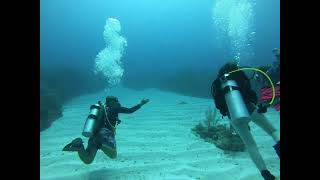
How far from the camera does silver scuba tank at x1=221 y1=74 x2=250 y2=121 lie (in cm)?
486

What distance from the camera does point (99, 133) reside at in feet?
20.0

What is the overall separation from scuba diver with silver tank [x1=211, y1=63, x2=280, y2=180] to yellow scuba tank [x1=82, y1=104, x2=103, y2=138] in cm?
235

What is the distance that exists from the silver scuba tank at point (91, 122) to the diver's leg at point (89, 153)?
0.16 m

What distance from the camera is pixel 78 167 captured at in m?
6.47

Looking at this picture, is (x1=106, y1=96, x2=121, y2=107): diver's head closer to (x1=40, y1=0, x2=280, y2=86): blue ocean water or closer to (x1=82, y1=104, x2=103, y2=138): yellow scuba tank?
(x1=82, y1=104, x2=103, y2=138): yellow scuba tank

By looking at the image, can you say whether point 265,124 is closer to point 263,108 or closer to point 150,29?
point 263,108

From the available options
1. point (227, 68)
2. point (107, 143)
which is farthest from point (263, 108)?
point (107, 143)

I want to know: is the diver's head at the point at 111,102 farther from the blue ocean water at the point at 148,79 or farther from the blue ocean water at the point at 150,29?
the blue ocean water at the point at 150,29

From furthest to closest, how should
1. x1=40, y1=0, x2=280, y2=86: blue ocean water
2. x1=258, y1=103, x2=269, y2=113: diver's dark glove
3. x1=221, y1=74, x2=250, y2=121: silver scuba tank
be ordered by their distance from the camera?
1. x1=40, y1=0, x2=280, y2=86: blue ocean water
2. x1=221, y1=74, x2=250, y2=121: silver scuba tank
3. x1=258, y1=103, x2=269, y2=113: diver's dark glove

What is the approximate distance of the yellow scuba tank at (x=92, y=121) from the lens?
596 cm

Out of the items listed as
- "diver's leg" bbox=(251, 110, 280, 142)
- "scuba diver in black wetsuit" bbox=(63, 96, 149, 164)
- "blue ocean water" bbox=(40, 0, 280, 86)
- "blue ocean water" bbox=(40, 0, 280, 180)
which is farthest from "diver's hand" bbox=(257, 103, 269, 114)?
"blue ocean water" bbox=(40, 0, 280, 86)

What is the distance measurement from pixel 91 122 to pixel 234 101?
9.09 feet
